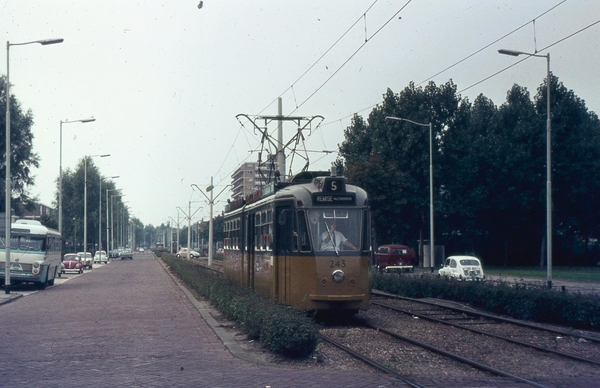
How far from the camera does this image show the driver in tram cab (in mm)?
16109

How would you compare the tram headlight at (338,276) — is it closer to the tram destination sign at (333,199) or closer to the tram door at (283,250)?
the tram door at (283,250)

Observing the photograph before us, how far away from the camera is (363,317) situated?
18.4 m

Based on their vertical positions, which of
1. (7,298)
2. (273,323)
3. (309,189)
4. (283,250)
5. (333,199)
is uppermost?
(309,189)

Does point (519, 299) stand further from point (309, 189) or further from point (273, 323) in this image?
point (273, 323)

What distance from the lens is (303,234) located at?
53.1 feet

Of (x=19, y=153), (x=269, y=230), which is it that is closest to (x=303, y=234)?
(x=269, y=230)

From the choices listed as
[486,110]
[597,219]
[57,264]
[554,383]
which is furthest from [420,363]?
[486,110]

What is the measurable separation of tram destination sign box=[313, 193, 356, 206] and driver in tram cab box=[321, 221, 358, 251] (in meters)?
0.46

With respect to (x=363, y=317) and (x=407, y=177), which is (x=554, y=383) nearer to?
(x=363, y=317)

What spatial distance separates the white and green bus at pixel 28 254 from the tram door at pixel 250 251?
15.1 m

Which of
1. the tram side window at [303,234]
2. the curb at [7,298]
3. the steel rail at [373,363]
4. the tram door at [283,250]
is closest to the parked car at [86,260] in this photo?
the curb at [7,298]

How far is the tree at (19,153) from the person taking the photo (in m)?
54.0

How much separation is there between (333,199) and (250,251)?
589 centimetres

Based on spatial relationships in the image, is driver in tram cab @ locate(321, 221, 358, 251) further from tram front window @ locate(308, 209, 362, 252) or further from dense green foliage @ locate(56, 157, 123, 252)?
dense green foliage @ locate(56, 157, 123, 252)
